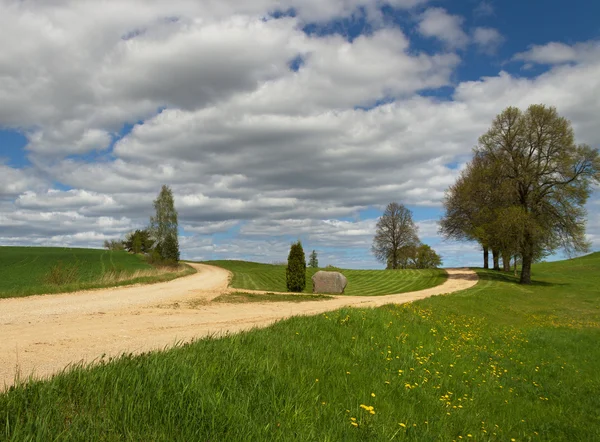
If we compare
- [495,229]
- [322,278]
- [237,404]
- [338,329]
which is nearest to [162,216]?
[322,278]

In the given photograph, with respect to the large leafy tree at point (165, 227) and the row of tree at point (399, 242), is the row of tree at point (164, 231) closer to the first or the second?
the large leafy tree at point (165, 227)

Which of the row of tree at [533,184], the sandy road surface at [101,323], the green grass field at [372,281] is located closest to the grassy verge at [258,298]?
the sandy road surface at [101,323]

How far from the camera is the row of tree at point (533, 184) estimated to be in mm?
37656

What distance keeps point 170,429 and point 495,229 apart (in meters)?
39.4

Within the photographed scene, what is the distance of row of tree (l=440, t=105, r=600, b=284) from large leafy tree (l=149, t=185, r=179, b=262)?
44.0 meters

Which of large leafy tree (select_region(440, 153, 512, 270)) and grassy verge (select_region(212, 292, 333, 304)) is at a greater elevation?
large leafy tree (select_region(440, 153, 512, 270))

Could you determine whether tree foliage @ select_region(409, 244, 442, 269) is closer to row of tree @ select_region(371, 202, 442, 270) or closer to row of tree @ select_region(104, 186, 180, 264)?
row of tree @ select_region(371, 202, 442, 270)

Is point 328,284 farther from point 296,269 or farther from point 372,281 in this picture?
point 372,281

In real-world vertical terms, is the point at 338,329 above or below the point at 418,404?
above

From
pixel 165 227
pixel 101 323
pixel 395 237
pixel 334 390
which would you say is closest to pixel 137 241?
pixel 165 227

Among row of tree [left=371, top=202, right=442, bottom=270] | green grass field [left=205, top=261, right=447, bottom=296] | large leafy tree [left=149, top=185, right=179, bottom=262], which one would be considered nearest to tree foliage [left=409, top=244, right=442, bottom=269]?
row of tree [left=371, top=202, right=442, bottom=270]

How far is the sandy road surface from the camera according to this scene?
8344 mm

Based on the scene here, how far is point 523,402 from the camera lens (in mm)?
8828

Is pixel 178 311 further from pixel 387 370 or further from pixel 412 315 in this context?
pixel 387 370
